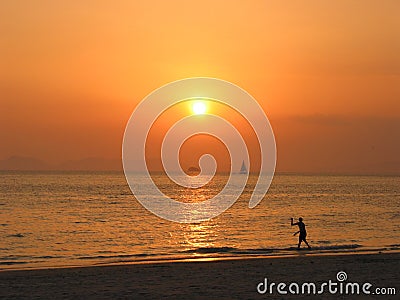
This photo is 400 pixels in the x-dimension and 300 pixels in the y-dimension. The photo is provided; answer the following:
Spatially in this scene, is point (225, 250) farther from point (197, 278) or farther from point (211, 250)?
point (197, 278)

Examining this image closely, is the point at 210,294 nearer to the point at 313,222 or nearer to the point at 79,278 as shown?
the point at 79,278

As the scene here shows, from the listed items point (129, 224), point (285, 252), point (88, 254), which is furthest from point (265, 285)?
point (129, 224)

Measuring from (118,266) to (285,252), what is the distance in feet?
38.2

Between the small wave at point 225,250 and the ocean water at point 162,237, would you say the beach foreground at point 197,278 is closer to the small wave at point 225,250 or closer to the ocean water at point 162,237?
the ocean water at point 162,237

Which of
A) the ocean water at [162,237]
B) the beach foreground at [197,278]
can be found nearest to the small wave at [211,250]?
the ocean water at [162,237]

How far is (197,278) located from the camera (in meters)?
22.7

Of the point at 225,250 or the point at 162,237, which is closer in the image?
the point at 225,250

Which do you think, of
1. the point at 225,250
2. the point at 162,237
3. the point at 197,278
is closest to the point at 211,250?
the point at 225,250

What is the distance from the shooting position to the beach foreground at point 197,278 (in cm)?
1930

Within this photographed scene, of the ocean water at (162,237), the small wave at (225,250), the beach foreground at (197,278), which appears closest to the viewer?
the beach foreground at (197,278)

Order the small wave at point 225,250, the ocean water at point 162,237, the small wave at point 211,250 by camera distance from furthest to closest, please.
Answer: the small wave at point 211,250 → the small wave at point 225,250 → the ocean water at point 162,237

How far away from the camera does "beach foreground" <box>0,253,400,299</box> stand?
760 inches

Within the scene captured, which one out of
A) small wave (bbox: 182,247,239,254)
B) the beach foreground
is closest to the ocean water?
small wave (bbox: 182,247,239,254)

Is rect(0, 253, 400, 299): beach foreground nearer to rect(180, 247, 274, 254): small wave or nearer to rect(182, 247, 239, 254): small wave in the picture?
rect(180, 247, 274, 254): small wave
